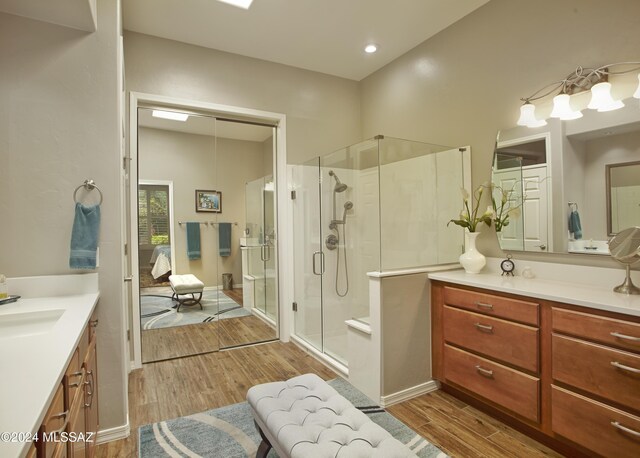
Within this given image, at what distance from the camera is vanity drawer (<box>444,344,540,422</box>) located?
1919mm

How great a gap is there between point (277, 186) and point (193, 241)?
1.06m

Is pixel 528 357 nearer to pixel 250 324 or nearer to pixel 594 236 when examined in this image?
pixel 594 236

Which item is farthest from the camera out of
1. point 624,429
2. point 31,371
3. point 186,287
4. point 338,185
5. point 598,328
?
point 186,287

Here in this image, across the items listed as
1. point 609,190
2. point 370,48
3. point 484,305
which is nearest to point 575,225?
point 609,190

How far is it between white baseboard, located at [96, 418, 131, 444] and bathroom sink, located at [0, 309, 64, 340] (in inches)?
33.5

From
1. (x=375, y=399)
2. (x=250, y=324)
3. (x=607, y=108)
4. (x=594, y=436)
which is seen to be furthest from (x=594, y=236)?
(x=250, y=324)

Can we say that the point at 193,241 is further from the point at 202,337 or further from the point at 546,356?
the point at 546,356

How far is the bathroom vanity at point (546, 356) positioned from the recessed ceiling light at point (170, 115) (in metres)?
2.73

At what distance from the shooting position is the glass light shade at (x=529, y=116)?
237 cm

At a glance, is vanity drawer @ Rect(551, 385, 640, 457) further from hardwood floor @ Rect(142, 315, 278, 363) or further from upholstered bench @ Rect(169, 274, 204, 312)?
upholstered bench @ Rect(169, 274, 204, 312)

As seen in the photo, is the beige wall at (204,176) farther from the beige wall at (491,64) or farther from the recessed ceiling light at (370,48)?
the beige wall at (491,64)

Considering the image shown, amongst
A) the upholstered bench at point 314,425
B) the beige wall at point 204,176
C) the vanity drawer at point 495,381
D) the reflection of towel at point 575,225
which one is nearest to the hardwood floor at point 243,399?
the vanity drawer at point 495,381

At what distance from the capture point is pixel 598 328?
5.36 ft

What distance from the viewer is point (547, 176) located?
2314mm
